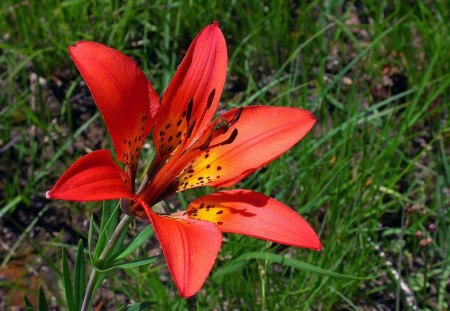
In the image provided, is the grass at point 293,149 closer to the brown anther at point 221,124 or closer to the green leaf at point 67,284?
the green leaf at point 67,284

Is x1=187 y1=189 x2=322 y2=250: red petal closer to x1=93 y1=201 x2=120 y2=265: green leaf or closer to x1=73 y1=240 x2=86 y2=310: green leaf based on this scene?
x1=93 y1=201 x2=120 y2=265: green leaf

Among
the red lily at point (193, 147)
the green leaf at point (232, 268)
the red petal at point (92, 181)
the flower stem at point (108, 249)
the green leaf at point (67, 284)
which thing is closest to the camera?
the red petal at point (92, 181)

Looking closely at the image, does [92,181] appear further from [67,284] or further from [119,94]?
[67,284]

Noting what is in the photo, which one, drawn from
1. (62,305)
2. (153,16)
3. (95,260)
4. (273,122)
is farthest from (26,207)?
(273,122)

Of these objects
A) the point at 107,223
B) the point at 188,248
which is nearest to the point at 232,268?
the point at 107,223

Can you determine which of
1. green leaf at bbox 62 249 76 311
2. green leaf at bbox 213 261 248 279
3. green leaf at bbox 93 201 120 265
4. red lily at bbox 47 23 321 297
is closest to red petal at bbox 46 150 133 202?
red lily at bbox 47 23 321 297

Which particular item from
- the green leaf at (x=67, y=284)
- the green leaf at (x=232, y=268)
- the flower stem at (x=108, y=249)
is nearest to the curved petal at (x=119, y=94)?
the flower stem at (x=108, y=249)

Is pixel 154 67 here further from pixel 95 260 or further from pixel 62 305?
pixel 95 260
